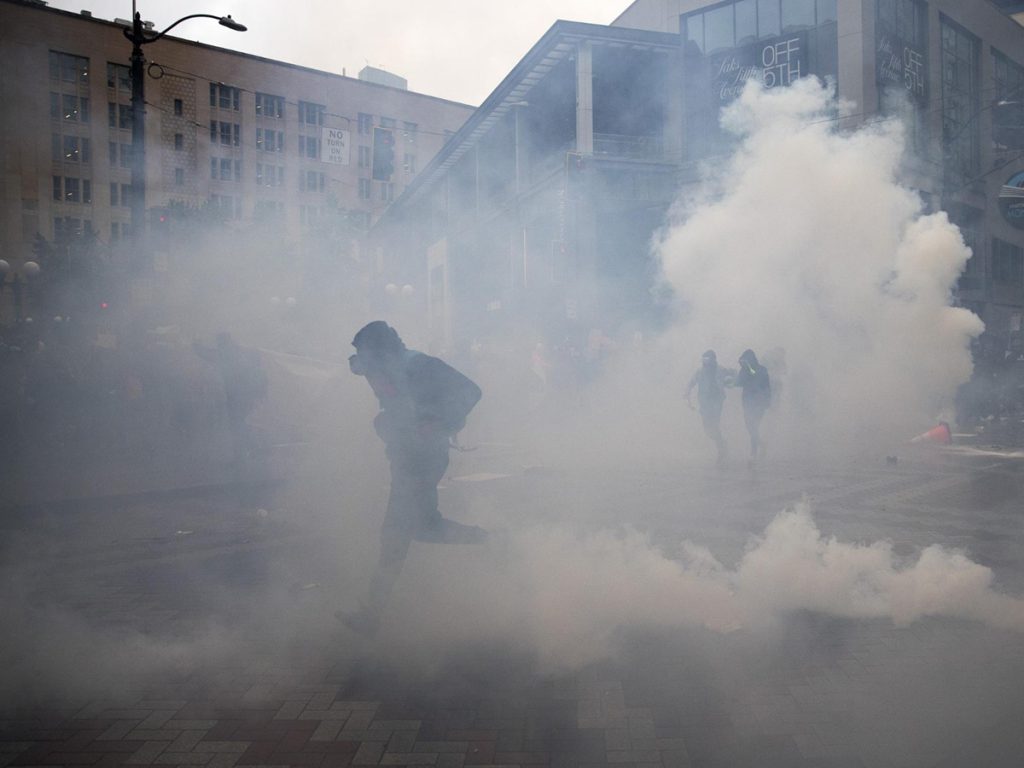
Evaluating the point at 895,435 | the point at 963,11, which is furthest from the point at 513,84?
the point at 963,11

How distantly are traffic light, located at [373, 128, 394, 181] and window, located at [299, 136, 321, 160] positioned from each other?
36cm

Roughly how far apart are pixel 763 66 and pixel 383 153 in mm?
12196

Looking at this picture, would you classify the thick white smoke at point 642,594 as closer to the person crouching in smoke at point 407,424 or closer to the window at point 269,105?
the person crouching in smoke at point 407,424

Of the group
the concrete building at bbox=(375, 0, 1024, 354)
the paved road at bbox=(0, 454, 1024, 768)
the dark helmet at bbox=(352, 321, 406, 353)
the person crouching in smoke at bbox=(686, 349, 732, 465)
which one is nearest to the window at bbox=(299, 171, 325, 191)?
the concrete building at bbox=(375, 0, 1024, 354)

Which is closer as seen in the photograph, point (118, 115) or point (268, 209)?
point (118, 115)

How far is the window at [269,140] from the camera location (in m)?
5.10

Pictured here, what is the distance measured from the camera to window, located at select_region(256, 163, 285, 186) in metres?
5.11

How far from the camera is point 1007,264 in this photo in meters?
21.6

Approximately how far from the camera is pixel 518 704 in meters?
2.40

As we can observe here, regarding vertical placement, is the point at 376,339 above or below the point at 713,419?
above

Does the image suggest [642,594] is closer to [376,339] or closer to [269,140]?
[376,339]

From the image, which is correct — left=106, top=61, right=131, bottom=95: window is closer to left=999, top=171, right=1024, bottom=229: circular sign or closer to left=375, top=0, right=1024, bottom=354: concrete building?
left=375, top=0, right=1024, bottom=354: concrete building

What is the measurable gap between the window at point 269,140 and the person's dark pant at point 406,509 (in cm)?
288

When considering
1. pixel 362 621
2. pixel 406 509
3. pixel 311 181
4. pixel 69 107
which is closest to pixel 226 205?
pixel 311 181
